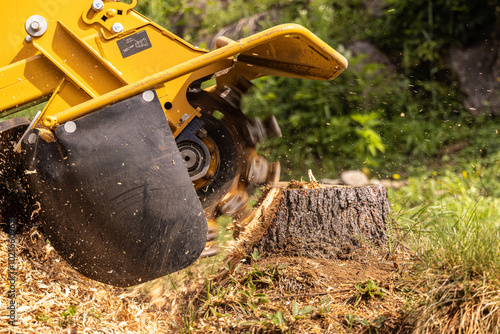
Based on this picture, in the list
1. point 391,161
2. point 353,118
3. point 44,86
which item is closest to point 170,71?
point 44,86

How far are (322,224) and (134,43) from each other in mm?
1486

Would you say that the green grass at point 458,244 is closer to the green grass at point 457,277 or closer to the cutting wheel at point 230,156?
the green grass at point 457,277

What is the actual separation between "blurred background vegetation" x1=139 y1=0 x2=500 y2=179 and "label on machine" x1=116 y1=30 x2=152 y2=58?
257 cm

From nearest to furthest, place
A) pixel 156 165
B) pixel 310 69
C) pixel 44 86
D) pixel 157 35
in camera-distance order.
A: pixel 156 165, pixel 44 86, pixel 157 35, pixel 310 69

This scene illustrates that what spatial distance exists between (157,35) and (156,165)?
889mm

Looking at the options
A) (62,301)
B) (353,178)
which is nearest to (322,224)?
(62,301)

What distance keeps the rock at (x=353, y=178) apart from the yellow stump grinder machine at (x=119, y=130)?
2.41 m

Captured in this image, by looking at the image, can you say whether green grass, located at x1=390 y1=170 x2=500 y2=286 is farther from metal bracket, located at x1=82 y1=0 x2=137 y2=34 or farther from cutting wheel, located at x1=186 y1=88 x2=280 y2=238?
metal bracket, located at x1=82 y1=0 x2=137 y2=34

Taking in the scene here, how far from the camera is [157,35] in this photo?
2660 mm

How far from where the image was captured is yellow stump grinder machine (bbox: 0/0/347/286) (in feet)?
7.09

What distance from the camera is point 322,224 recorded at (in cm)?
266

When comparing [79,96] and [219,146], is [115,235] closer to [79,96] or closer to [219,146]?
[79,96]

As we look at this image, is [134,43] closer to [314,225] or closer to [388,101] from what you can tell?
[314,225]

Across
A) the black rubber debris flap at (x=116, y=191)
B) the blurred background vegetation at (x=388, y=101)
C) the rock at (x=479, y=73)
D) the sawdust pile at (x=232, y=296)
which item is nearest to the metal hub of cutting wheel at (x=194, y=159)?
the sawdust pile at (x=232, y=296)
